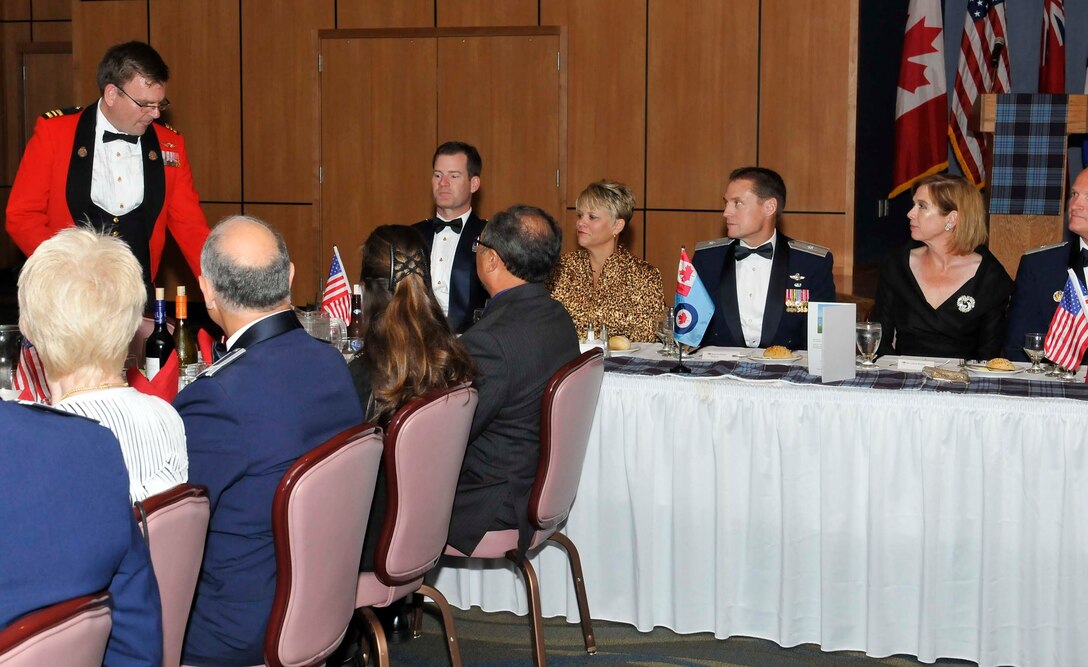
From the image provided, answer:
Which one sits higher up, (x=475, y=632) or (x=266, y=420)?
(x=266, y=420)

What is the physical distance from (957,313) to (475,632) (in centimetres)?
220

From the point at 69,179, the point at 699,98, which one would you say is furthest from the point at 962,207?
the point at 69,179

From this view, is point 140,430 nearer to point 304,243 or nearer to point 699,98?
point 699,98

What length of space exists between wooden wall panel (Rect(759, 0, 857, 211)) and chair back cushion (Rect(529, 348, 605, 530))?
4.26m

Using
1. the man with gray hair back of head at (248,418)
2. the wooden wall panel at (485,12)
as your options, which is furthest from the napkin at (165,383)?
the wooden wall panel at (485,12)

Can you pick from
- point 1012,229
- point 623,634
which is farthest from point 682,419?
point 1012,229

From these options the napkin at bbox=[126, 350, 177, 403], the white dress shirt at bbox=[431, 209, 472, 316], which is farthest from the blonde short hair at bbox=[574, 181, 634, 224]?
the napkin at bbox=[126, 350, 177, 403]

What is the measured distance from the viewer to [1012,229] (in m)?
5.37

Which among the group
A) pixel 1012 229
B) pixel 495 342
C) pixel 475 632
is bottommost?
pixel 475 632

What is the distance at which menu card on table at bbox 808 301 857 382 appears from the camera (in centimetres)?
340

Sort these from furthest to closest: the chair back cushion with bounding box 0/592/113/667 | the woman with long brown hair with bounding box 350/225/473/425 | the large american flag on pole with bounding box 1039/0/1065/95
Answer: the large american flag on pole with bounding box 1039/0/1065/95 → the woman with long brown hair with bounding box 350/225/473/425 → the chair back cushion with bounding box 0/592/113/667

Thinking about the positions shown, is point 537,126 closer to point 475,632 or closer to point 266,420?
point 475,632

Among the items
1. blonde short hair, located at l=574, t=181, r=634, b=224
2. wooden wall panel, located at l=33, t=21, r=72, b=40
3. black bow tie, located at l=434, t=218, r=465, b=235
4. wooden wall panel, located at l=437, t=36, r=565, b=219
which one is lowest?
black bow tie, located at l=434, t=218, r=465, b=235

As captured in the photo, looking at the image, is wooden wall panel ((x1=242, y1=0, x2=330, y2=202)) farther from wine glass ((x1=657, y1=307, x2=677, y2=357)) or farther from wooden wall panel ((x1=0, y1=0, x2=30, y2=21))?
wooden wall panel ((x1=0, y1=0, x2=30, y2=21))
